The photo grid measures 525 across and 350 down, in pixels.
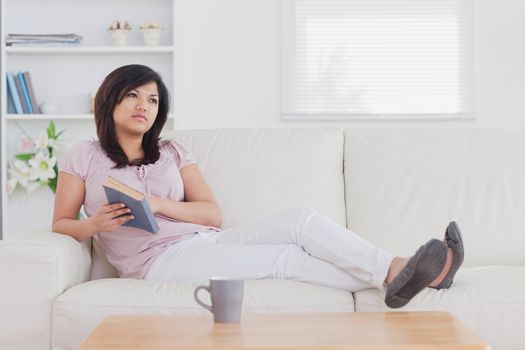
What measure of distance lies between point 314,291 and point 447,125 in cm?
267

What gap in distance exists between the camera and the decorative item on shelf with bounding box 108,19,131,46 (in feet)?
14.5

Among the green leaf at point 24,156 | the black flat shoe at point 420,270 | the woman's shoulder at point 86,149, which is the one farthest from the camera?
the green leaf at point 24,156

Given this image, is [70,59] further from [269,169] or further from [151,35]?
[269,169]

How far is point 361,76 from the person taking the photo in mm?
4590

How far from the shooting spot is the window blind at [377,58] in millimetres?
4570

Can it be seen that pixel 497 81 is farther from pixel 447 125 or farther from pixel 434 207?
pixel 434 207

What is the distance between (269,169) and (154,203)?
0.52 meters

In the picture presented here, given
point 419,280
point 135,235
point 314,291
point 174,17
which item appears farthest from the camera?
point 174,17

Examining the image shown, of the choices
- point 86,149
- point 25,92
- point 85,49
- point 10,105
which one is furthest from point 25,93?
point 86,149

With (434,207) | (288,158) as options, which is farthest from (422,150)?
(288,158)

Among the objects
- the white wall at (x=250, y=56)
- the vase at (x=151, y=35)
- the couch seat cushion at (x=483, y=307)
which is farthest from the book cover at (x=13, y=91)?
the couch seat cushion at (x=483, y=307)

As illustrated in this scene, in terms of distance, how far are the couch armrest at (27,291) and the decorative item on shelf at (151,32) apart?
2.46 m

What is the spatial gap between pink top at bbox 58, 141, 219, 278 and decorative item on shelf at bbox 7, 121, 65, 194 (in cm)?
163

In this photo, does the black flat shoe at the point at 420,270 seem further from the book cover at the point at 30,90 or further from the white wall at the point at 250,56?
the book cover at the point at 30,90
